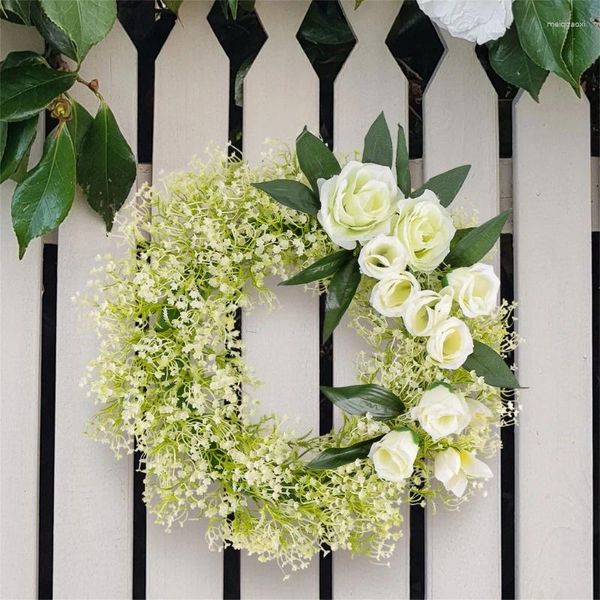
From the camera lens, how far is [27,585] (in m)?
1.09

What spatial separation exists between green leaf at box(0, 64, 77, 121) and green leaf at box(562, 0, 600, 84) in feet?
2.28

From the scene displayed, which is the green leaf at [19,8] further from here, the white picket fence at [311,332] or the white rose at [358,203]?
the white rose at [358,203]

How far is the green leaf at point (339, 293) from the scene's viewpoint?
97 cm

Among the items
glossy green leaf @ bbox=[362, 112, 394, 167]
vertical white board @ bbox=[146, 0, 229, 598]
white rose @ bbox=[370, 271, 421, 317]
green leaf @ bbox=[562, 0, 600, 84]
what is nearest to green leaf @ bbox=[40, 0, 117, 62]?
vertical white board @ bbox=[146, 0, 229, 598]

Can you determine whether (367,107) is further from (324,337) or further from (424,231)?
(324,337)

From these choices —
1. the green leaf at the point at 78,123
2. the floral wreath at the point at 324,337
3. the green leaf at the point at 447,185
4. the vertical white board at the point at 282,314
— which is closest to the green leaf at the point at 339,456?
the floral wreath at the point at 324,337

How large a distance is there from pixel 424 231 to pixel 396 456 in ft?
1.01

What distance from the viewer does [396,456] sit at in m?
0.94

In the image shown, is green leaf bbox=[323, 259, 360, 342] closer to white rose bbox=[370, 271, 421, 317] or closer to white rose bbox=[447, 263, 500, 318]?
white rose bbox=[370, 271, 421, 317]

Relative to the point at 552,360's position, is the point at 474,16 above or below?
above

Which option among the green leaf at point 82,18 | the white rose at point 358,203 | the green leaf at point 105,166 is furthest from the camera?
the green leaf at point 105,166

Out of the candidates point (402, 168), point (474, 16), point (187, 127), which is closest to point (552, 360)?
point (402, 168)

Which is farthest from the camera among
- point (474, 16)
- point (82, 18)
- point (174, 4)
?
point (174, 4)

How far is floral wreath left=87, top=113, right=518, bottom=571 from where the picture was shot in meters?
0.93
